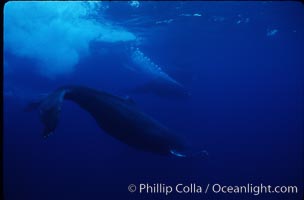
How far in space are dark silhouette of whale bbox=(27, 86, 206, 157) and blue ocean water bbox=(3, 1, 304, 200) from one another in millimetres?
590

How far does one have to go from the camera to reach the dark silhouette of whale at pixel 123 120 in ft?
20.8

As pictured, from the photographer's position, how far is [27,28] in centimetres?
1859

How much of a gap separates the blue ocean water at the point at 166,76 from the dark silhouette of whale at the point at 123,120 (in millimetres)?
590

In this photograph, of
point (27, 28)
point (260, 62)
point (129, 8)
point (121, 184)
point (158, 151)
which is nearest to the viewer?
point (158, 151)

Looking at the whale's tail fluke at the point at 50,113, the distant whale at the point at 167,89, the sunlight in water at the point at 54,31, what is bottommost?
the whale's tail fluke at the point at 50,113

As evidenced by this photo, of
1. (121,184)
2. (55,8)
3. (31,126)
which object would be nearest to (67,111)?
(31,126)

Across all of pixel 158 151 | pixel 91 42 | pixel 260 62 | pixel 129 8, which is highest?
pixel 260 62

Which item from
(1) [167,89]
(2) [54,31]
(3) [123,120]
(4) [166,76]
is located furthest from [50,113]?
(4) [166,76]

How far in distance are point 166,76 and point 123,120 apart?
15.5m

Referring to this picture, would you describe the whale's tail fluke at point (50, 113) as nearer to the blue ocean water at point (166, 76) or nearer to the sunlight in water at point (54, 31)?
the blue ocean water at point (166, 76)

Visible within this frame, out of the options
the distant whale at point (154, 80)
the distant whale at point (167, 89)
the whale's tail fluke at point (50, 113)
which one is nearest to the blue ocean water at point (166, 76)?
the distant whale at point (154, 80)

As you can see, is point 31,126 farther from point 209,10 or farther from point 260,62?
point 209,10

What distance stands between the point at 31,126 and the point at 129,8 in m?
28.6

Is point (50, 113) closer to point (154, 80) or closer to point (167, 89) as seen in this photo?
point (167, 89)
